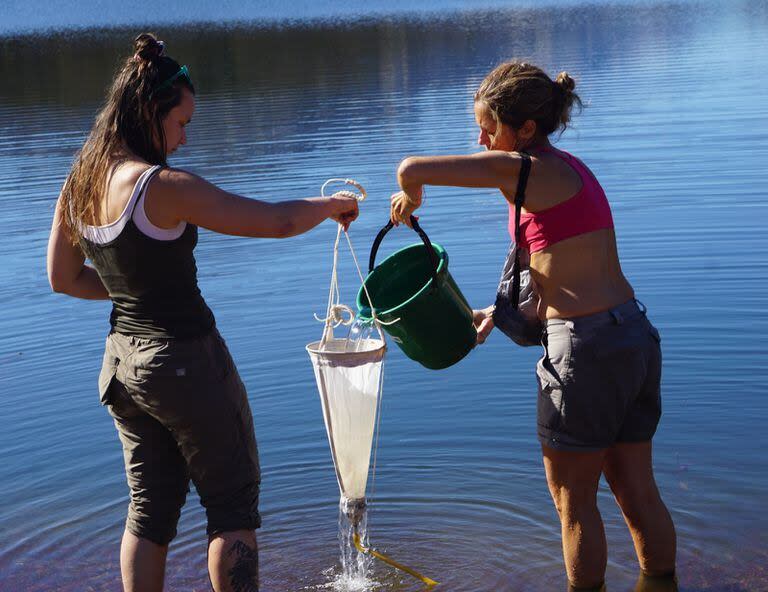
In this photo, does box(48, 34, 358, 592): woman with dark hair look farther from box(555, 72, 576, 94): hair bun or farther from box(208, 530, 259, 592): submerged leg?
box(555, 72, 576, 94): hair bun

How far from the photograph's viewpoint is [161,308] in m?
3.43

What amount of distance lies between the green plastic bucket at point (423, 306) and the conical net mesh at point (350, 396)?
0.40ft

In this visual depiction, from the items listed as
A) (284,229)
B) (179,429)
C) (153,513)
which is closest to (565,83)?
(284,229)

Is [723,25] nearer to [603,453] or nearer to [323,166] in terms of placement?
[323,166]

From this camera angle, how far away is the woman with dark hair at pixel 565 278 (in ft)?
11.3

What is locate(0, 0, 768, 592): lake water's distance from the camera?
4.81m

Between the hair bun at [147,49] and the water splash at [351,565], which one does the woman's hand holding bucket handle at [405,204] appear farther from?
the water splash at [351,565]

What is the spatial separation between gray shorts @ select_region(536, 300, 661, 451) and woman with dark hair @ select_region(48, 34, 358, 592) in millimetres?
838

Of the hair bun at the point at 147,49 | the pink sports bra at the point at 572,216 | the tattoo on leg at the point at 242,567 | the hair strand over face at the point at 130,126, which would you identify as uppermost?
the hair bun at the point at 147,49

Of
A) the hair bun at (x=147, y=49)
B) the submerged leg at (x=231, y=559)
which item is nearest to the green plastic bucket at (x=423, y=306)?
the submerged leg at (x=231, y=559)

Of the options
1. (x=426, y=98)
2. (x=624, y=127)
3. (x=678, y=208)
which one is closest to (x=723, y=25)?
(x=426, y=98)

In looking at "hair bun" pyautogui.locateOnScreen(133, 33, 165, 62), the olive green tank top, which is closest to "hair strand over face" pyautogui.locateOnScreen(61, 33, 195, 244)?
"hair bun" pyautogui.locateOnScreen(133, 33, 165, 62)

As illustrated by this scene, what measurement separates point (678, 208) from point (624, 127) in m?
5.12

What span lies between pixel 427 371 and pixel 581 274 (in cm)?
349
